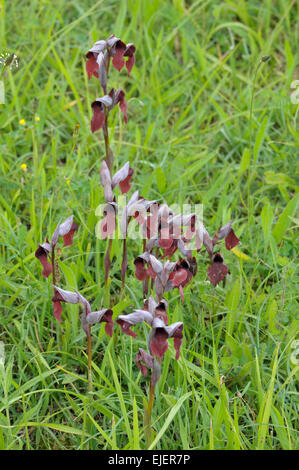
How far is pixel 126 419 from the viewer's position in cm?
248

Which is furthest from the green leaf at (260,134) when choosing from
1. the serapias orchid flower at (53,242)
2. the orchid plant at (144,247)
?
the serapias orchid flower at (53,242)

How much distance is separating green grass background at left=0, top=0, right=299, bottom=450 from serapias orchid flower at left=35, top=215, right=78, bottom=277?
20 centimetres

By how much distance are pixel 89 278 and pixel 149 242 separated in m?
0.59

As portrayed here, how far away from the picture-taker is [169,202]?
3730mm

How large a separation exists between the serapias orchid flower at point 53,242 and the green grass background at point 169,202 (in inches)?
7.9

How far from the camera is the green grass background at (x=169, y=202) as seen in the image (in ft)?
8.83

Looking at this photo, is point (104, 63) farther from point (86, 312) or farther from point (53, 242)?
point (86, 312)

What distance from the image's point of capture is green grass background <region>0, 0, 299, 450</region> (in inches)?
106

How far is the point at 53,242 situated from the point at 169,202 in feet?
3.83

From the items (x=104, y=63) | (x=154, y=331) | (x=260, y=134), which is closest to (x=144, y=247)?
(x=154, y=331)

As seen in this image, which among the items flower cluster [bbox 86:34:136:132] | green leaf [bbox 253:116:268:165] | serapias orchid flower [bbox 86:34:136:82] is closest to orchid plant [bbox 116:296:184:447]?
flower cluster [bbox 86:34:136:132]

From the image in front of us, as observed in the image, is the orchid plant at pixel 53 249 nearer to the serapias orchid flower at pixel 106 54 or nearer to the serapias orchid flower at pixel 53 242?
the serapias orchid flower at pixel 53 242

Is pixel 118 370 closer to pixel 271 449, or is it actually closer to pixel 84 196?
pixel 271 449
